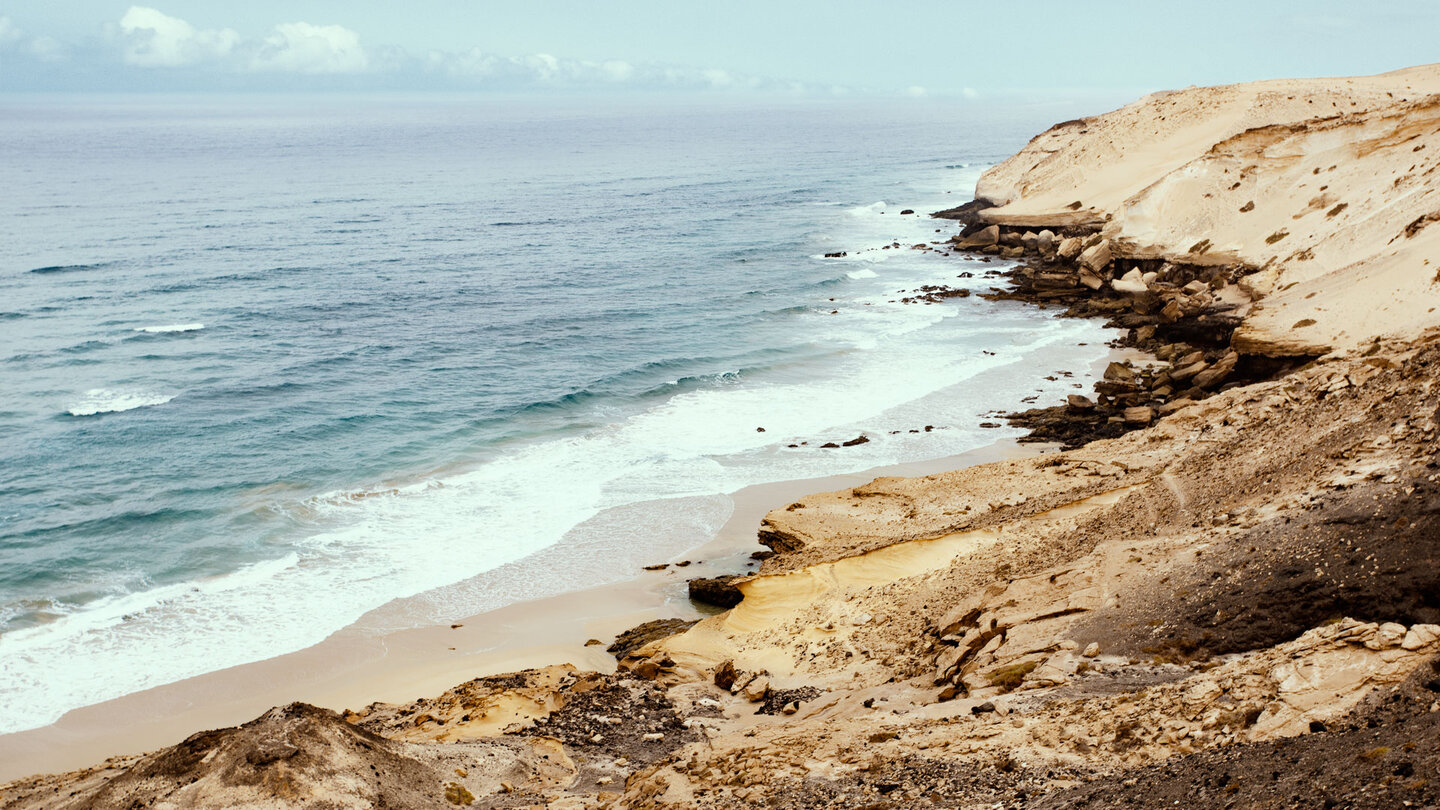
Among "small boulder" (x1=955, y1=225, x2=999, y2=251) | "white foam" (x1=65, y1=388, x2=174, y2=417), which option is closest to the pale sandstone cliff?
"small boulder" (x1=955, y1=225, x2=999, y2=251)

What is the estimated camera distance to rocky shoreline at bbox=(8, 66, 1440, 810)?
804 centimetres

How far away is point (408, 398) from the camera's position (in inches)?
1171

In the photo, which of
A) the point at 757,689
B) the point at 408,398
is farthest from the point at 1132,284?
the point at 757,689

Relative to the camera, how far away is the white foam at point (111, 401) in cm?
2825

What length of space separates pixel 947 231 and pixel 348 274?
3414 centimetres

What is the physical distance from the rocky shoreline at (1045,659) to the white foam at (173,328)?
2777 centimetres

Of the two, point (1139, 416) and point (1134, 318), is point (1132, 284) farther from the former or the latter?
point (1139, 416)

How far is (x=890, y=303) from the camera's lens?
4212 cm

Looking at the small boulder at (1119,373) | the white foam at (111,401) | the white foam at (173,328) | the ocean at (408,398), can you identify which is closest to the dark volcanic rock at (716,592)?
the ocean at (408,398)

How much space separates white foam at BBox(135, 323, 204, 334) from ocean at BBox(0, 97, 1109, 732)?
16 cm

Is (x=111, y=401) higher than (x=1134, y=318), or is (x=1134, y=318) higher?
(x=1134, y=318)

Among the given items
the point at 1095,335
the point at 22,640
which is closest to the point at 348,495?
the point at 22,640

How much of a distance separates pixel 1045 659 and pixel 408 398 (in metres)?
23.0

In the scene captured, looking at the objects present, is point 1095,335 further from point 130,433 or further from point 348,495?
point 130,433
